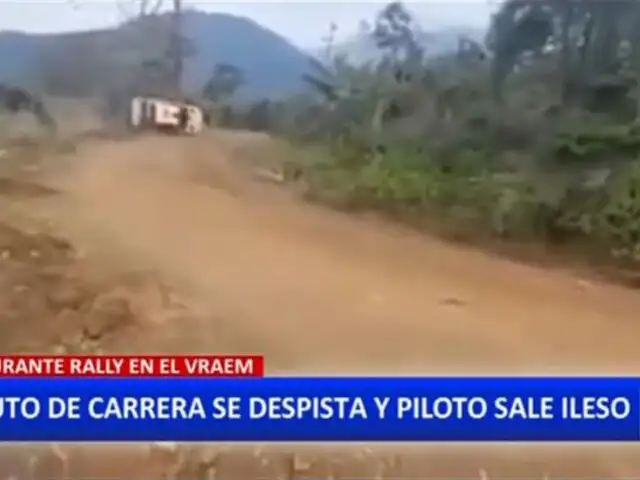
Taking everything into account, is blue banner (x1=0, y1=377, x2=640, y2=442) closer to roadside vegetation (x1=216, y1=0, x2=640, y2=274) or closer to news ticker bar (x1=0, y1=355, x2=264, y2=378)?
news ticker bar (x1=0, y1=355, x2=264, y2=378)

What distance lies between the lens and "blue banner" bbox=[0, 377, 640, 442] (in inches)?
50.1

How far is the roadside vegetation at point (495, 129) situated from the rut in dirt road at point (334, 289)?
6 cm

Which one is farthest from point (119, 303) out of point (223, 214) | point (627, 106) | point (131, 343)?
point (627, 106)

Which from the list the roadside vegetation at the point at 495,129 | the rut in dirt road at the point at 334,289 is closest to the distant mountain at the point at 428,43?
the roadside vegetation at the point at 495,129

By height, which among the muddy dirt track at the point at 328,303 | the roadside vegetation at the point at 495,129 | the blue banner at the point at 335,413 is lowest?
the blue banner at the point at 335,413

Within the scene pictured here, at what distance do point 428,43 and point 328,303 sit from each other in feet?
1.24

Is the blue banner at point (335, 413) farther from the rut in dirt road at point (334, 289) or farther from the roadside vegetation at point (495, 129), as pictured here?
the roadside vegetation at point (495, 129)

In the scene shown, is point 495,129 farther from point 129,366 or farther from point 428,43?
point 129,366

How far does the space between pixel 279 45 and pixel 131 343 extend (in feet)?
1.47

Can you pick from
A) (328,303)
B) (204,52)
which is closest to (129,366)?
(328,303)

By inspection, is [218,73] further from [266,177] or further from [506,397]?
[506,397]

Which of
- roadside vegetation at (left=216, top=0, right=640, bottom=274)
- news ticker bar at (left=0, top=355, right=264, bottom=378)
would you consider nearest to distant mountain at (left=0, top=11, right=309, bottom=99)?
roadside vegetation at (left=216, top=0, right=640, bottom=274)

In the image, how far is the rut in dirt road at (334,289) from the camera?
130 cm

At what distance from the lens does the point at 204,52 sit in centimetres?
131
